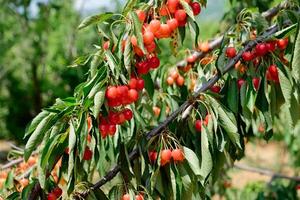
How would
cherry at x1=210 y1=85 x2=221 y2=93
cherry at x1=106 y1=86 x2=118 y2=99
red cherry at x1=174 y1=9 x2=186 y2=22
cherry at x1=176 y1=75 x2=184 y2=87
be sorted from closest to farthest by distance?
cherry at x1=106 y1=86 x2=118 y2=99, red cherry at x1=174 y1=9 x2=186 y2=22, cherry at x1=210 y1=85 x2=221 y2=93, cherry at x1=176 y1=75 x2=184 y2=87

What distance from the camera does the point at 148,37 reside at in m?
1.50

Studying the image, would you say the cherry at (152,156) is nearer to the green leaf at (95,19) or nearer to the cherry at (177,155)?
the cherry at (177,155)

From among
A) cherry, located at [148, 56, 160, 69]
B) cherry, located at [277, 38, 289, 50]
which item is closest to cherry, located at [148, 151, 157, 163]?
cherry, located at [148, 56, 160, 69]

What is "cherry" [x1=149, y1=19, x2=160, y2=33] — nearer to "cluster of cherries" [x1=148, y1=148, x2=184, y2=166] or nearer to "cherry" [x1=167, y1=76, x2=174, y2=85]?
"cluster of cherries" [x1=148, y1=148, x2=184, y2=166]

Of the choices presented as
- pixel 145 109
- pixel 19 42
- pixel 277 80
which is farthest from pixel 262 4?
pixel 19 42

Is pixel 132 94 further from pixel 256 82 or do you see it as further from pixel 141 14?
pixel 256 82

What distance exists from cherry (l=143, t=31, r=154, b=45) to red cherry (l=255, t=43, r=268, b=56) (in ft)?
1.39

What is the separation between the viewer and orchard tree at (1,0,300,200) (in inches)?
59.0

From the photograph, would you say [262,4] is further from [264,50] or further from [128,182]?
[128,182]

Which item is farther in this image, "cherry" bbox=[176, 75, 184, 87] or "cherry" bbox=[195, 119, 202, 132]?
"cherry" bbox=[176, 75, 184, 87]

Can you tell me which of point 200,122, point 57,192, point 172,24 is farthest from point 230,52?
point 57,192

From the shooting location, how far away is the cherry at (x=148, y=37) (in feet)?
4.93

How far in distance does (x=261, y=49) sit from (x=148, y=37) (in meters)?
0.45

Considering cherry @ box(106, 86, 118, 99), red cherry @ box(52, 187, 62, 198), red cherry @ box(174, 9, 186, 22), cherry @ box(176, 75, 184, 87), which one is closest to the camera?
cherry @ box(106, 86, 118, 99)
